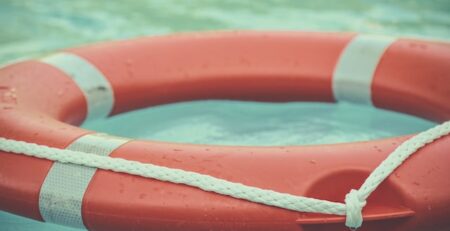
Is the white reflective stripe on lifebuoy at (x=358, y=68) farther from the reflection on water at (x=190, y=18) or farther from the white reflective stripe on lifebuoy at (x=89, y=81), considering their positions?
the reflection on water at (x=190, y=18)

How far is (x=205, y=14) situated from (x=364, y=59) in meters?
1.96

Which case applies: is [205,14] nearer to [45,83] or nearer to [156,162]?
[45,83]

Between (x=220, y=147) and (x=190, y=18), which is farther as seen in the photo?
(x=190, y=18)

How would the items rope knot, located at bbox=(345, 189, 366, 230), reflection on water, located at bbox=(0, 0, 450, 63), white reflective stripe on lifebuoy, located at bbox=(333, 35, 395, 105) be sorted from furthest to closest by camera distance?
reflection on water, located at bbox=(0, 0, 450, 63) → white reflective stripe on lifebuoy, located at bbox=(333, 35, 395, 105) → rope knot, located at bbox=(345, 189, 366, 230)

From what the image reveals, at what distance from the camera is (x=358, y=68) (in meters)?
2.28

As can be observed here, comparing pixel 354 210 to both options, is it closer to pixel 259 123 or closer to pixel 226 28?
pixel 259 123

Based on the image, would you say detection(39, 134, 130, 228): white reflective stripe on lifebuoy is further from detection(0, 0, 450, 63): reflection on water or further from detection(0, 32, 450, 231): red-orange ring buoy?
detection(0, 0, 450, 63): reflection on water

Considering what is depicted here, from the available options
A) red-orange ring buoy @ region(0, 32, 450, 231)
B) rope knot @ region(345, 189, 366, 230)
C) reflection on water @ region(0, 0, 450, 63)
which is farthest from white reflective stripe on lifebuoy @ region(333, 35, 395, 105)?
reflection on water @ region(0, 0, 450, 63)

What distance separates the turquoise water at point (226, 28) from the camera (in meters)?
2.29

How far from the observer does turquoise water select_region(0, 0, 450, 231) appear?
2.29m

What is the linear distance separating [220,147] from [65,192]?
Answer: 1.16 feet

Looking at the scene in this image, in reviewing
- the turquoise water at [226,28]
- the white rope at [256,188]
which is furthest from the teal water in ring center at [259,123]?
the white rope at [256,188]

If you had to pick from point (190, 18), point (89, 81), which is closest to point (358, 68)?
point (89, 81)

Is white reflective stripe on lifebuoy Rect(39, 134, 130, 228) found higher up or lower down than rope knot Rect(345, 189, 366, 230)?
lower down
